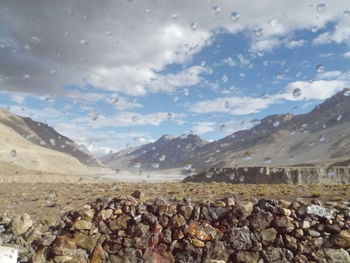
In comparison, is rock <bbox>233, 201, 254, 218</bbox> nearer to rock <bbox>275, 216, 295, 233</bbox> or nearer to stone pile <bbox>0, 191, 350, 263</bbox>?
stone pile <bbox>0, 191, 350, 263</bbox>

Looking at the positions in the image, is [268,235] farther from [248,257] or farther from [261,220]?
[248,257]

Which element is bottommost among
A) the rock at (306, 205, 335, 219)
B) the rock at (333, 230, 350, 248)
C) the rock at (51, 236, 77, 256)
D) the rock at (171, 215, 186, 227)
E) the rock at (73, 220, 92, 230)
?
the rock at (51, 236, 77, 256)

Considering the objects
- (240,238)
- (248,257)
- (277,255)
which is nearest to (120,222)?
(240,238)

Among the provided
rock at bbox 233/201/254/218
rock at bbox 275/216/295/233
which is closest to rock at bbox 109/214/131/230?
rock at bbox 233/201/254/218

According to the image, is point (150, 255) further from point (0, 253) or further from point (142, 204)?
point (0, 253)

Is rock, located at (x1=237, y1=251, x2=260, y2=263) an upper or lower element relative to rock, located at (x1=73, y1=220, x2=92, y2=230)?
lower

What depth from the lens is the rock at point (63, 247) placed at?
10836 mm

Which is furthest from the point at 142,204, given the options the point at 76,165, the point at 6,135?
the point at 76,165

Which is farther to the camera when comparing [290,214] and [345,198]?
[345,198]

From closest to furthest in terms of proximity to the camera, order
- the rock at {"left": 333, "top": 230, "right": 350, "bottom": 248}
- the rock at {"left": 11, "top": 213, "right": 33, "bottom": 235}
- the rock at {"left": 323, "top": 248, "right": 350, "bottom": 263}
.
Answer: the rock at {"left": 323, "top": 248, "right": 350, "bottom": 263} → the rock at {"left": 333, "top": 230, "right": 350, "bottom": 248} → the rock at {"left": 11, "top": 213, "right": 33, "bottom": 235}

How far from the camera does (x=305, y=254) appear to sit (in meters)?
10.4

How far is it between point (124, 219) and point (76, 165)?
193 metres

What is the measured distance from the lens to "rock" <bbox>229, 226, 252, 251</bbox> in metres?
10.7

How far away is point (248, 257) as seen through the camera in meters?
10.6
